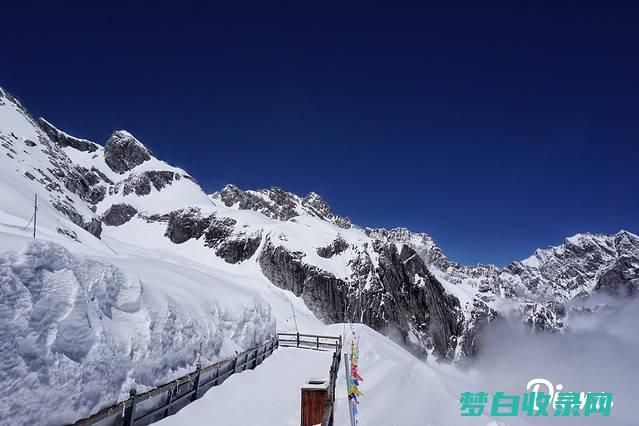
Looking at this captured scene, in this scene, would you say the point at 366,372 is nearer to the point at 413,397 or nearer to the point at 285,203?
the point at 413,397

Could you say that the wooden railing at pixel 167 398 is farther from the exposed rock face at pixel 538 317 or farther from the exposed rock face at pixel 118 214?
the exposed rock face at pixel 538 317

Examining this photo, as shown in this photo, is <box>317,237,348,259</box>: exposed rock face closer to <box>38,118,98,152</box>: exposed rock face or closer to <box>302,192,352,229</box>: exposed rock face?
<box>302,192,352,229</box>: exposed rock face

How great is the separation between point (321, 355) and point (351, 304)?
3790 cm

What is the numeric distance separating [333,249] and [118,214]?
5194 centimetres

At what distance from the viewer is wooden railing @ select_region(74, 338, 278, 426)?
7477mm

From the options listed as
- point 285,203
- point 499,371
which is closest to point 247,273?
point 285,203

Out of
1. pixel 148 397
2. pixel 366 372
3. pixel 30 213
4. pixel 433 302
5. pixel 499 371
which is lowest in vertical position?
pixel 499 371

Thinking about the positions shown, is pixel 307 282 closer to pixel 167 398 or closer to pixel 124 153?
pixel 167 398

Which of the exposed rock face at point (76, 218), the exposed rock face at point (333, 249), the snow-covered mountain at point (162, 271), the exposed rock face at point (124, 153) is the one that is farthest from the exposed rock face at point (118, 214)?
the exposed rock face at point (333, 249)

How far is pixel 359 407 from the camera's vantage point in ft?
39.3

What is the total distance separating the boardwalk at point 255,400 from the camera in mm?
9992

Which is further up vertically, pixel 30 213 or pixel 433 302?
pixel 30 213

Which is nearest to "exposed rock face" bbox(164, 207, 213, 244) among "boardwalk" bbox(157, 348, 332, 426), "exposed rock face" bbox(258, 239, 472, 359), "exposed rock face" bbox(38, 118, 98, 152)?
"exposed rock face" bbox(258, 239, 472, 359)

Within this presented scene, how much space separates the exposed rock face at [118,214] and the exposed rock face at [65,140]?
130 feet
